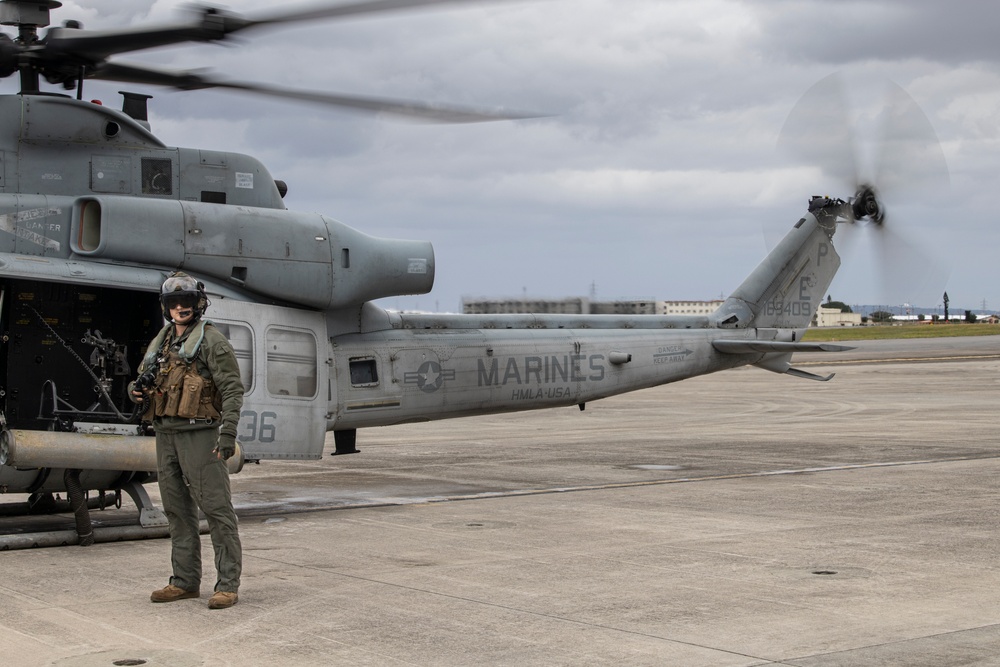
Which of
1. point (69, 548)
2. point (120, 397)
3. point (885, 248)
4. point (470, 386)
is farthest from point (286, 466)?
point (885, 248)

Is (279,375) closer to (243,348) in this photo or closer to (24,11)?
(243,348)

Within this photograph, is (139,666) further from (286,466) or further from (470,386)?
(286,466)

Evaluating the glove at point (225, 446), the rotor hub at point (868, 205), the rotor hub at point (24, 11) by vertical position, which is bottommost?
the glove at point (225, 446)

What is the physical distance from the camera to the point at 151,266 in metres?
9.88

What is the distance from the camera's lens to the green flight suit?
6.88 m

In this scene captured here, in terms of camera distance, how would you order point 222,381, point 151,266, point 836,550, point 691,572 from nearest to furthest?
point 222,381, point 691,572, point 836,550, point 151,266

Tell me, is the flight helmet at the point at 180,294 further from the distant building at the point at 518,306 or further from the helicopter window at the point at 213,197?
the distant building at the point at 518,306

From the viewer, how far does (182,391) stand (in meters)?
6.88

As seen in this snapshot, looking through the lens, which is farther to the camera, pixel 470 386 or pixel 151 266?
pixel 470 386

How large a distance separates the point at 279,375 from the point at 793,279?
861 centimetres

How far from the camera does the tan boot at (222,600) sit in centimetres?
663


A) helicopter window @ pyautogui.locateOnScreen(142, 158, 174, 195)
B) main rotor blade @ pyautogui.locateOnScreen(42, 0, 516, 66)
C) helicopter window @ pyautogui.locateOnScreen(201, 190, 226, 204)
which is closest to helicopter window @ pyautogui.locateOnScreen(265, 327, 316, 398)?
helicopter window @ pyautogui.locateOnScreen(201, 190, 226, 204)

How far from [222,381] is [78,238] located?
3543 millimetres

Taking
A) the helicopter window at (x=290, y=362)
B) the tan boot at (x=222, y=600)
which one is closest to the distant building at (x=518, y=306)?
the helicopter window at (x=290, y=362)
